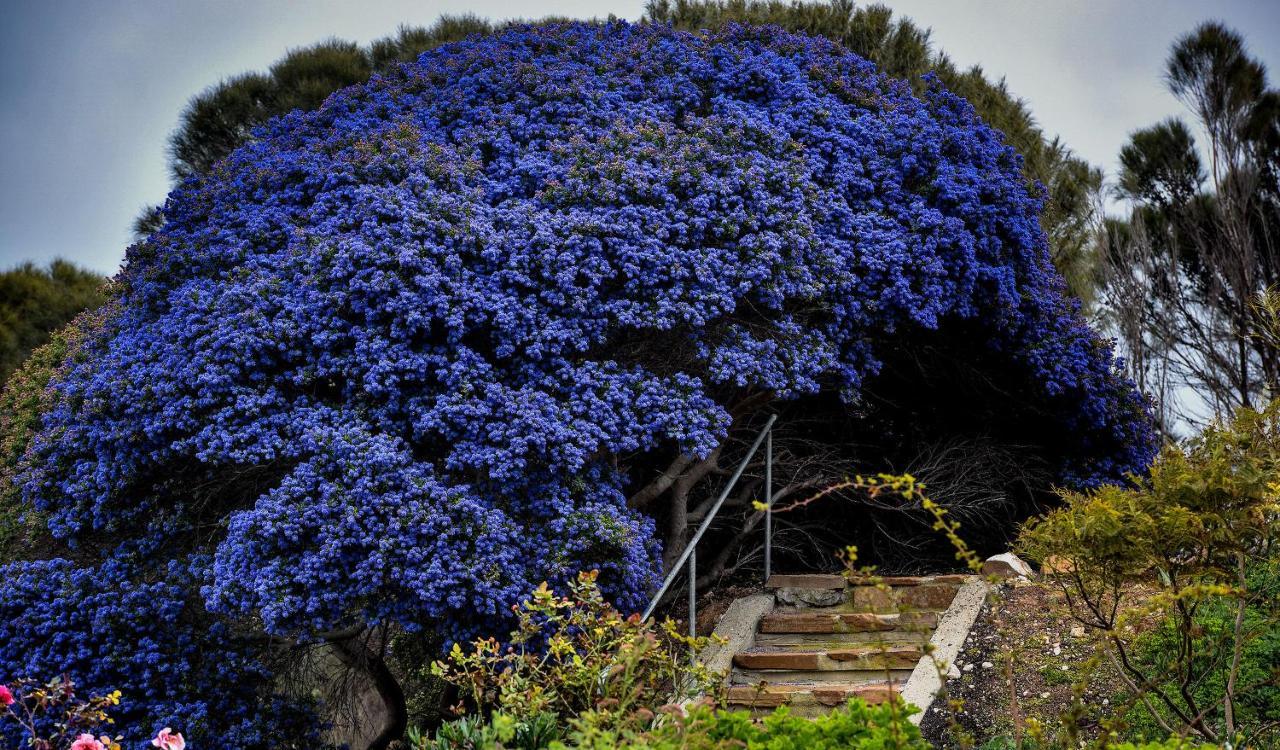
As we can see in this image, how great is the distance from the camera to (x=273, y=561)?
494 centimetres

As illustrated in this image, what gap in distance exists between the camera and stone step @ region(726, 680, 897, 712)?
5.50 metres

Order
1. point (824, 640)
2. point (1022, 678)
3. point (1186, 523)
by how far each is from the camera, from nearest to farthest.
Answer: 1. point (1186, 523)
2. point (1022, 678)
3. point (824, 640)

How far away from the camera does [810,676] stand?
6.02 meters

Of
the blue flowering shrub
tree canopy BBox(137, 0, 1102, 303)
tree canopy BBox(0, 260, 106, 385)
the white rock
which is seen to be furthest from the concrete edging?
tree canopy BBox(0, 260, 106, 385)

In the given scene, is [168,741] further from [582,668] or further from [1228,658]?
[1228,658]

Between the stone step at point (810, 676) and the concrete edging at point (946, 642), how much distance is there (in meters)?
0.20

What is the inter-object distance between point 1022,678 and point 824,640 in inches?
48.9

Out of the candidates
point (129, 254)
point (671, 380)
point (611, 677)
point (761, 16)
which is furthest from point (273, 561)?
point (761, 16)

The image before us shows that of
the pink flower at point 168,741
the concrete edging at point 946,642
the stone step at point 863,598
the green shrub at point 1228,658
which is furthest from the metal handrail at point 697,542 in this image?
the pink flower at point 168,741

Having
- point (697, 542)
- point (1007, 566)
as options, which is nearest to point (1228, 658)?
point (1007, 566)

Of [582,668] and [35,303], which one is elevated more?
[35,303]

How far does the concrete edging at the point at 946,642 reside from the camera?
5.39m

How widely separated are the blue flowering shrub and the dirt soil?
1566 millimetres

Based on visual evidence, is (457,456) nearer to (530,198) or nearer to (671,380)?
(671,380)
